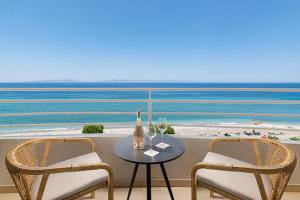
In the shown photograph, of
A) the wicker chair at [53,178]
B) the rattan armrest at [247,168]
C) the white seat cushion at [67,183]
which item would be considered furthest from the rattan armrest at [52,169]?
the rattan armrest at [247,168]

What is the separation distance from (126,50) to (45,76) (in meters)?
9.89

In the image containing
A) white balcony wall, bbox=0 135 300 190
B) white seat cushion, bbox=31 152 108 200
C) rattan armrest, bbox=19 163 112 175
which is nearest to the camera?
rattan armrest, bbox=19 163 112 175

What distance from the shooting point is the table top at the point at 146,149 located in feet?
4.18

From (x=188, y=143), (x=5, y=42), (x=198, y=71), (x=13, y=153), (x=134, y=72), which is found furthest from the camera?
(x=134, y=72)

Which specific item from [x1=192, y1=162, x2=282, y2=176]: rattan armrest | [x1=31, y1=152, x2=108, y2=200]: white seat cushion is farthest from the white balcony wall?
[x1=192, y1=162, x2=282, y2=176]: rattan armrest

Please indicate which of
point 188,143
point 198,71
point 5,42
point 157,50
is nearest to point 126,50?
point 157,50

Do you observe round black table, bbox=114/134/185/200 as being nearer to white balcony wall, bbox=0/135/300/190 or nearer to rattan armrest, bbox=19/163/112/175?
rattan armrest, bbox=19/163/112/175

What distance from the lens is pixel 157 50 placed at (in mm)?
15883

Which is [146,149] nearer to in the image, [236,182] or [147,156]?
[147,156]

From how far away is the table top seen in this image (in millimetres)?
1273

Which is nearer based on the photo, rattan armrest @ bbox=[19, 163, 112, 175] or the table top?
rattan armrest @ bbox=[19, 163, 112, 175]

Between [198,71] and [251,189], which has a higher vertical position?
[198,71]

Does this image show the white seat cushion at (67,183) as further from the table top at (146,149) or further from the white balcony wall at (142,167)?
the white balcony wall at (142,167)

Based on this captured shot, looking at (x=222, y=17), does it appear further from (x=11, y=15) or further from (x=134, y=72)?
(x=11, y=15)
